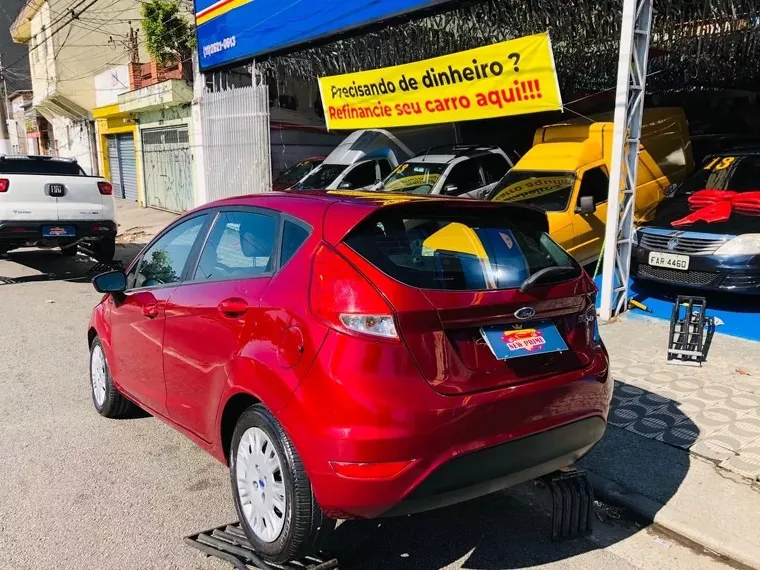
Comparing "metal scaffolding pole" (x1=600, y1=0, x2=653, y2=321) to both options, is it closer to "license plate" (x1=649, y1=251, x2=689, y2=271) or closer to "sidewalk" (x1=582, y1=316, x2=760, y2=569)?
"license plate" (x1=649, y1=251, x2=689, y2=271)

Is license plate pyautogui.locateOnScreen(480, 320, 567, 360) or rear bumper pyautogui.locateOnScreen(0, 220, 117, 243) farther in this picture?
rear bumper pyautogui.locateOnScreen(0, 220, 117, 243)

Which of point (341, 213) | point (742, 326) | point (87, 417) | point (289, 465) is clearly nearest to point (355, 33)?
point (742, 326)

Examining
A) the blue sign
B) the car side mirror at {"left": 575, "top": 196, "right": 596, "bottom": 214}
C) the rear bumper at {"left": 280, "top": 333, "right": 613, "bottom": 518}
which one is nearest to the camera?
the rear bumper at {"left": 280, "top": 333, "right": 613, "bottom": 518}

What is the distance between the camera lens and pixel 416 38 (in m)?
11.5

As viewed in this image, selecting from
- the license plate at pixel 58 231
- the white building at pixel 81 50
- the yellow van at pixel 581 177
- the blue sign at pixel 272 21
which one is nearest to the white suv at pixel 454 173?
A: the yellow van at pixel 581 177

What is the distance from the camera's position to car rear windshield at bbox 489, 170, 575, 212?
8789 mm

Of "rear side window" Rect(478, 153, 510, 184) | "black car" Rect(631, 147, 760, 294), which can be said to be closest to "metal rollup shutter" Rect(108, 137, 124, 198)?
"rear side window" Rect(478, 153, 510, 184)

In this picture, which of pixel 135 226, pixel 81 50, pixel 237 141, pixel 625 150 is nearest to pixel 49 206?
pixel 237 141

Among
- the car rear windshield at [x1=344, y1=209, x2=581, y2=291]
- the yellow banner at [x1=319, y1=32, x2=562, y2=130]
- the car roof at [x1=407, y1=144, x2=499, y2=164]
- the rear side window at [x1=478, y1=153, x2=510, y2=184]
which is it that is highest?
the yellow banner at [x1=319, y1=32, x2=562, y2=130]

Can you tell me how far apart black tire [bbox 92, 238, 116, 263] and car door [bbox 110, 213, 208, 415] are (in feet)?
23.3

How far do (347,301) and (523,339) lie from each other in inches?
31.5

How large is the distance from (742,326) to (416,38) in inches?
302

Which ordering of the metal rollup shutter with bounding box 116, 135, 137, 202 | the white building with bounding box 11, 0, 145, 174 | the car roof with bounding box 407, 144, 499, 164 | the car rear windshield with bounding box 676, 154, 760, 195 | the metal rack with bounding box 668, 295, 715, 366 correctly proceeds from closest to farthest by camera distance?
the metal rack with bounding box 668, 295, 715, 366 < the car rear windshield with bounding box 676, 154, 760, 195 < the car roof with bounding box 407, 144, 499, 164 < the metal rollup shutter with bounding box 116, 135, 137, 202 < the white building with bounding box 11, 0, 145, 174

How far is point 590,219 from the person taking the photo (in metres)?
8.85
